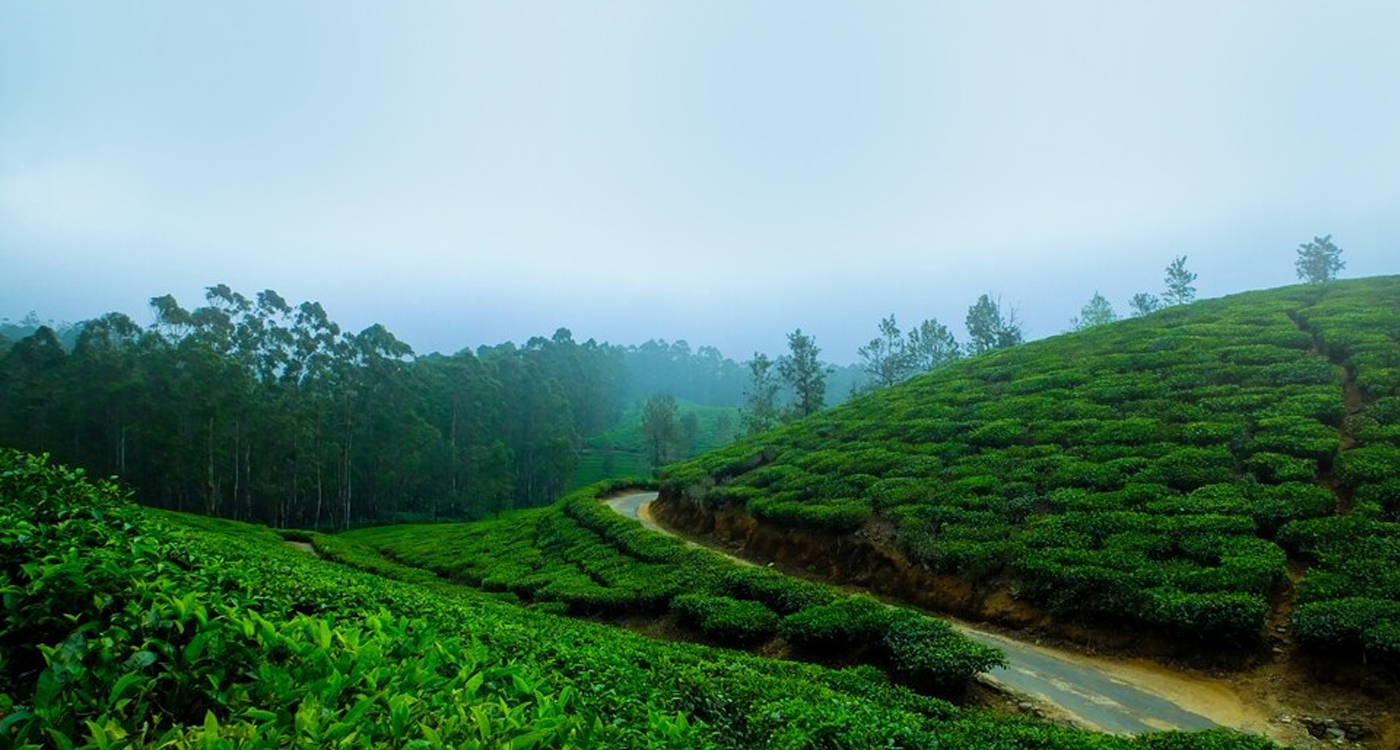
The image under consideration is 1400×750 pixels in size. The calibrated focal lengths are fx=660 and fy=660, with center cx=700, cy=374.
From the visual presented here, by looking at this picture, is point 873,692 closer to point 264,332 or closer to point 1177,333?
point 1177,333

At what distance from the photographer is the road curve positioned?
34.6 feet

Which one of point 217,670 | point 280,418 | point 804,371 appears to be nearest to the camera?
point 217,670

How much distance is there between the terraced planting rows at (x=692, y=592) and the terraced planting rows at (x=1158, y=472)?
397 centimetres

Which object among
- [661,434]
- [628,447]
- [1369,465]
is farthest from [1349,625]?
[628,447]

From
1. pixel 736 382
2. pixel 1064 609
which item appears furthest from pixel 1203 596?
pixel 736 382

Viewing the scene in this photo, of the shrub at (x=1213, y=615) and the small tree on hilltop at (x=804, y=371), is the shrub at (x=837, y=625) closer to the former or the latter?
the shrub at (x=1213, y=615)

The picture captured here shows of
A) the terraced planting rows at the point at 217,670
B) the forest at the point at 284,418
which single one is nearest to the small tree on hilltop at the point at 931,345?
the forest at the point at 284,418

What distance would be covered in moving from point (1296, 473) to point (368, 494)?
6433 centimetres

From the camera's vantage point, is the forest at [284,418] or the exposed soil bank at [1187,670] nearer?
the exposed soil bank at [1187,670]

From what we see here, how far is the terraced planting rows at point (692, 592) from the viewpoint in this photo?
39.7ft

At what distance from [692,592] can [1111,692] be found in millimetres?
9430

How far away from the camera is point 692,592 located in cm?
1742

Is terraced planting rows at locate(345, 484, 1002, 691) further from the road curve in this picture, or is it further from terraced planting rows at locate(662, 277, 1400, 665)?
terraced planting rows at locate(662, 277, 1400, 665)

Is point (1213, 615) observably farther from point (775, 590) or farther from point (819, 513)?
point (819, 513)
